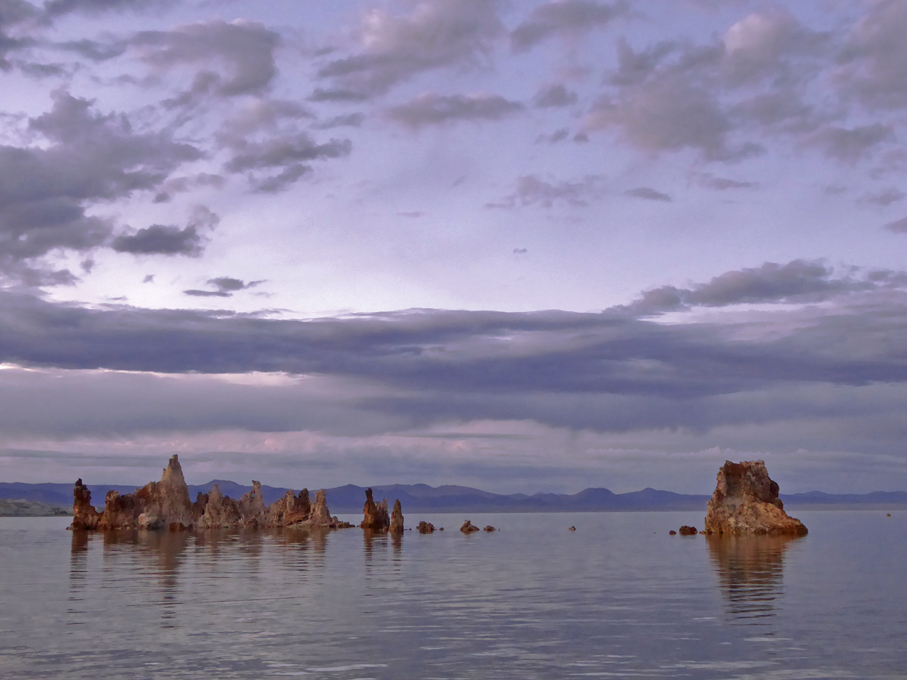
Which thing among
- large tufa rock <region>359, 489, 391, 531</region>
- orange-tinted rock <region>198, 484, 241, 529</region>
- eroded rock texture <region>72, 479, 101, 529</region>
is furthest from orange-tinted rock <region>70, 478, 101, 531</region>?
large tufa rock <region>359, 489, 391, 531</region>

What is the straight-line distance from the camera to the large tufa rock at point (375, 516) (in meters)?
193

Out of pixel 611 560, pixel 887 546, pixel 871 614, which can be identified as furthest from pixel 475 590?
pixel 887 546

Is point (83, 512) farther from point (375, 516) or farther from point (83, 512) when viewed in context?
point (375, 516)

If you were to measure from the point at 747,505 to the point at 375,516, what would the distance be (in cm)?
8024

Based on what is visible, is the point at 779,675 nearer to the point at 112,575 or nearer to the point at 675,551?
the point at 112,575

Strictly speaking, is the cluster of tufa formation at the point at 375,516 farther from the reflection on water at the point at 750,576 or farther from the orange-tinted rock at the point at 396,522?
the reflection on water at the point at 750,576

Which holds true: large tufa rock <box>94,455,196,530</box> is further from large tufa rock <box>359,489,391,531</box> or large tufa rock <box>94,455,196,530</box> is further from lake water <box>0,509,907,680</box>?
lake water <box>0,509,907,680</box>

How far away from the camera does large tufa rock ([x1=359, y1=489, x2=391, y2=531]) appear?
193 metres

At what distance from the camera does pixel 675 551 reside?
107750 millimetres

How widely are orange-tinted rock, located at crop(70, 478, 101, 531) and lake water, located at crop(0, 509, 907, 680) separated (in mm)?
110813

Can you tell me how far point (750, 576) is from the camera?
68.5 meters

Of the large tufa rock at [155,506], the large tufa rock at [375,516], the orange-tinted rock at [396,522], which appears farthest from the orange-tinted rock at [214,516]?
the orange-tinted rock at [396,522]

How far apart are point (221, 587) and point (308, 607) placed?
45.2 feet

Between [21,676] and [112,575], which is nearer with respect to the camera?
[21,676]
